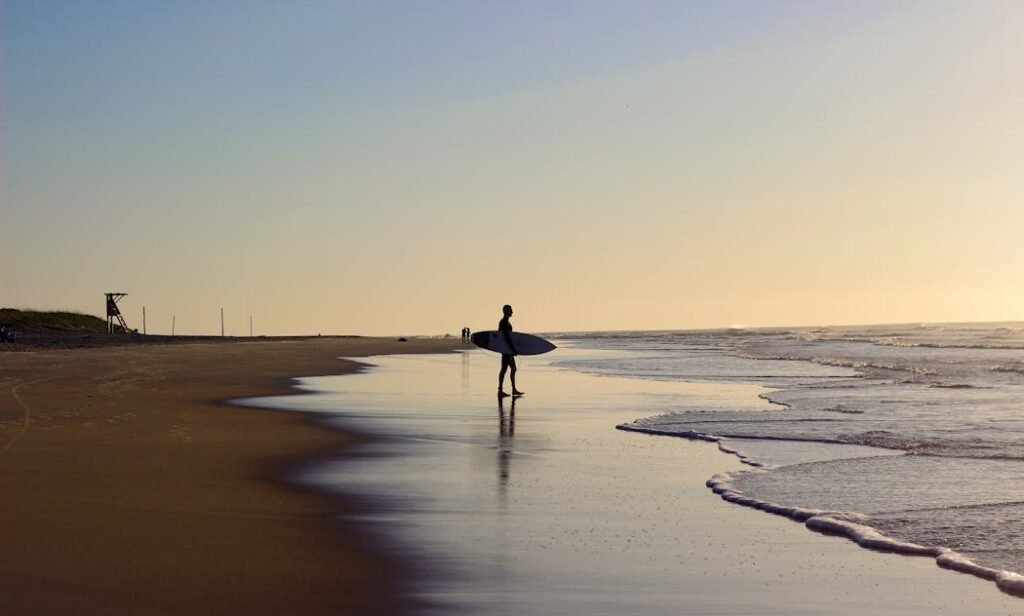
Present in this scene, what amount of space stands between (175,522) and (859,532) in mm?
5696

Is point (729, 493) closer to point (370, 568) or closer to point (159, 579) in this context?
point (370, 568)

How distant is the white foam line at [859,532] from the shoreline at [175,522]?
387 cm

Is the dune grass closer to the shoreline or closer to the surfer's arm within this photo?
the surfer's arm

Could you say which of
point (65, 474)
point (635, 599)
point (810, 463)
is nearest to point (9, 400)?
point (65, 474)

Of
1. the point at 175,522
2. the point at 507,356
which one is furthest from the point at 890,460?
the point at 507,356

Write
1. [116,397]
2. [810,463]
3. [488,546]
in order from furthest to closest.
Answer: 1. [116,397]
2. [810,463]
3. [488,546]

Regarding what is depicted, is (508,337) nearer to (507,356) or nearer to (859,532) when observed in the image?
(507,356)

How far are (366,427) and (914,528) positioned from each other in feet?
34.1

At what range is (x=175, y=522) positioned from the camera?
8711 mm

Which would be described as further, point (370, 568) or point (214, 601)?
point (370, 568)

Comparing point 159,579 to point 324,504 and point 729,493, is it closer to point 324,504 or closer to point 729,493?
point 324,504

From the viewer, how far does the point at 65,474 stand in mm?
Result: 11172

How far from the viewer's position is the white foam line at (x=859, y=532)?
7355 mm

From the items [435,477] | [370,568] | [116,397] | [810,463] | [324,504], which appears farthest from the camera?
[116,397]
